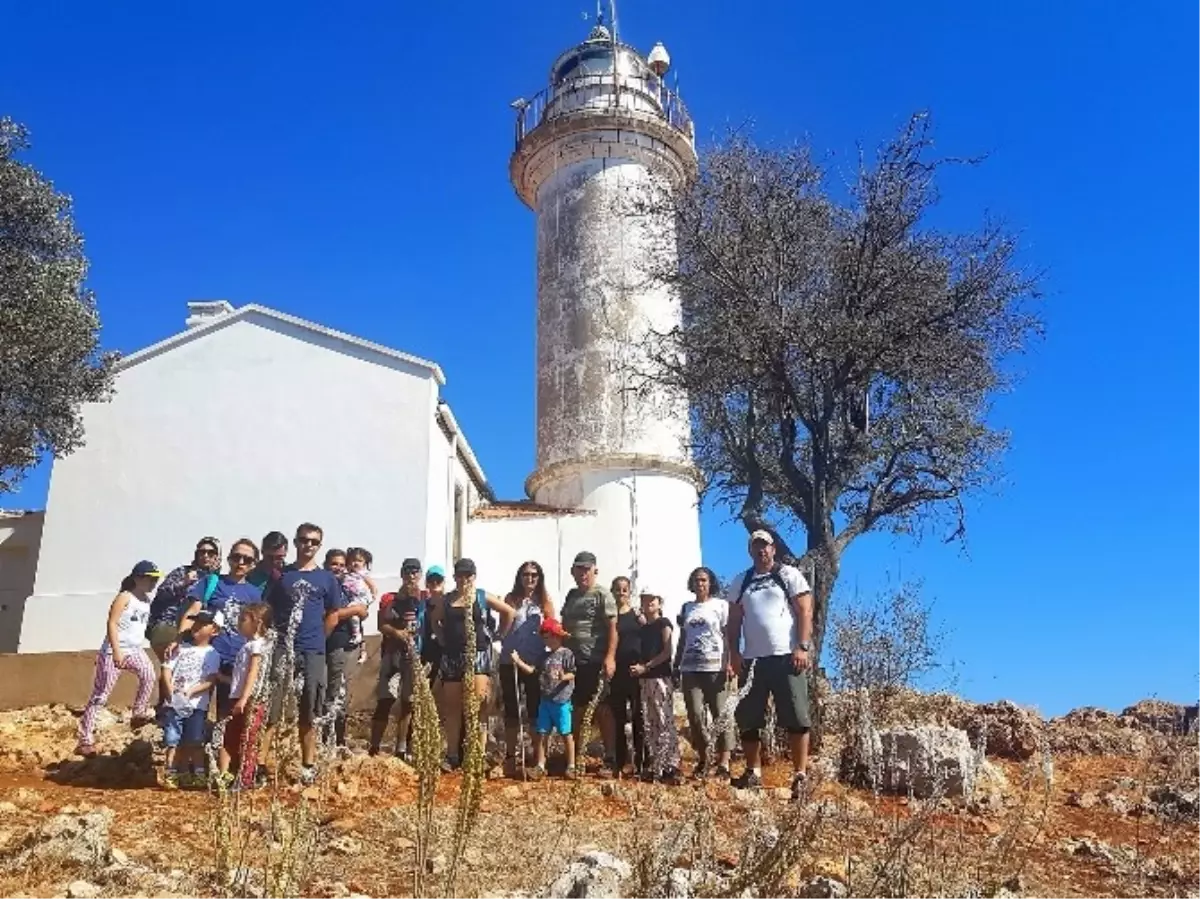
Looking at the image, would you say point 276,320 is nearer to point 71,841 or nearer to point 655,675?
point 655,675

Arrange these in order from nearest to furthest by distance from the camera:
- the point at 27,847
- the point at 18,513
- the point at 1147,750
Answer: the point at 27,847
the point at 1147,750
the point at 18,513

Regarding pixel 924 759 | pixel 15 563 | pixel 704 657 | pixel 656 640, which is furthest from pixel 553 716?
pixel 15 563

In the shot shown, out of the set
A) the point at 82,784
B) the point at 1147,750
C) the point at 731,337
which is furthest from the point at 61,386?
the point at 1147,750

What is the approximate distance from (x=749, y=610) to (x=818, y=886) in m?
3.76

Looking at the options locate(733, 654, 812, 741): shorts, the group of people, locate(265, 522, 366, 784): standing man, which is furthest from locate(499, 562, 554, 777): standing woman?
locate(733, 654, 812, 741): shorts

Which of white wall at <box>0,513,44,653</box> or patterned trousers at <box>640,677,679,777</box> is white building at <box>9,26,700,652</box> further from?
patterned trousers at <box>640,677,679,777</box>

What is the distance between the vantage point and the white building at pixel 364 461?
51.3 feet

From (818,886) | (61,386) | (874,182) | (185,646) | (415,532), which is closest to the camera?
(818,886)

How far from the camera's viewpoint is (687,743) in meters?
10.1

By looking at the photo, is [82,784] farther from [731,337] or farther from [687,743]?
[731,337]

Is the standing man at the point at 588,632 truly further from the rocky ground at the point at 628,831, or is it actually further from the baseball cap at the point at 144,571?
the baseball cap at the point at 144,571

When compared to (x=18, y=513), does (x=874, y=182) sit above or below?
above

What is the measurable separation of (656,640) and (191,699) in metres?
3.57

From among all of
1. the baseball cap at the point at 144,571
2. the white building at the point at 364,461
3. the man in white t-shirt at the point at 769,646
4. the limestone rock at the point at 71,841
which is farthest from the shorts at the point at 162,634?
the white building at the point at 364,461
